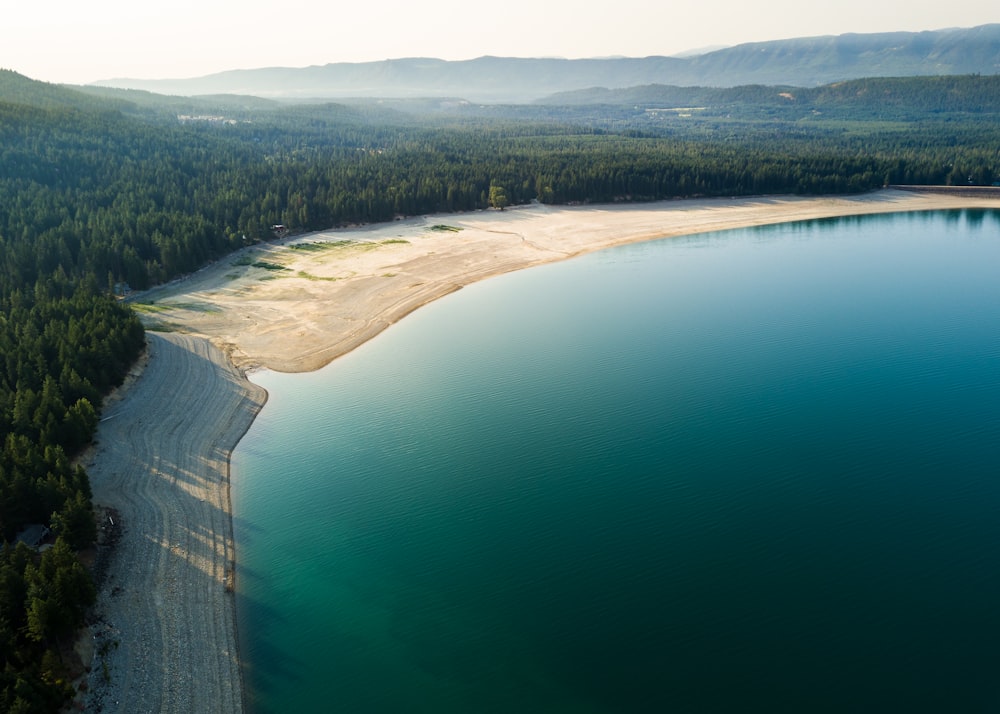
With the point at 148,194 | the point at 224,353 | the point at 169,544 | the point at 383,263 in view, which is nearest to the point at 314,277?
the point at 383,263

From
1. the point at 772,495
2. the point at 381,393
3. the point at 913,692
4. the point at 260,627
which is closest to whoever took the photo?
the point at 913,692

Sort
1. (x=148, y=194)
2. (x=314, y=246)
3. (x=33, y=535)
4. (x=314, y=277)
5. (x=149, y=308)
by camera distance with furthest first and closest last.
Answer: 1. (x=148, y=194)
2. (x=314, y=246)
3. (x=314, y=277)
4. (x=149, y=308)
5. (x=33, y=535)

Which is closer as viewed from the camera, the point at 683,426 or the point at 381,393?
the point at 683,426

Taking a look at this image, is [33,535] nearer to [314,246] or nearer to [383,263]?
[383,263]

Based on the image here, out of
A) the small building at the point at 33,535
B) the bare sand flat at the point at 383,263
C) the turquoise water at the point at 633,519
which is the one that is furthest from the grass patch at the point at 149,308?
the small building at the point at 33,535

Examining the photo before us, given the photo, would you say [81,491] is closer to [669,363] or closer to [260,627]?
[260,627]

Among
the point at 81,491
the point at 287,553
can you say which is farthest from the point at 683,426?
the point at 81,491

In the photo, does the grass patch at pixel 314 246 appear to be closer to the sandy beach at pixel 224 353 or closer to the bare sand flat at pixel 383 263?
the bare sand flat at pixel 383 263
